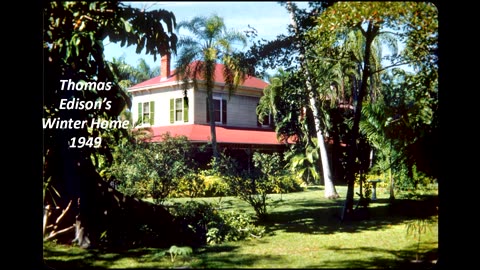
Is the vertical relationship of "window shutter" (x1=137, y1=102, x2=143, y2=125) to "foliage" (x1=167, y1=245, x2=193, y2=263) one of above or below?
above

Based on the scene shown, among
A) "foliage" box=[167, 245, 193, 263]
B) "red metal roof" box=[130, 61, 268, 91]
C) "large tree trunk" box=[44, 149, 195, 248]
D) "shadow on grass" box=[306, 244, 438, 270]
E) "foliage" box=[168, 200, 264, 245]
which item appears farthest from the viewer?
"large tree trunk" box=[44, 149, 195, 248]

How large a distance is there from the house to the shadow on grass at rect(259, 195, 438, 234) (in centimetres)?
85

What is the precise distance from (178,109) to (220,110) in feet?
1.60

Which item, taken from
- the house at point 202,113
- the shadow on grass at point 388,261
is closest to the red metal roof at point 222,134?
the house at point 202,113

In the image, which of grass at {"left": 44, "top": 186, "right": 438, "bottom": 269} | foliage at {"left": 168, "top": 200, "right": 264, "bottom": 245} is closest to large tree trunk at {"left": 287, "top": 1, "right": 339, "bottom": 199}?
grass at {"left": 44, "top": 186, "right": 438, "bottom": 269}

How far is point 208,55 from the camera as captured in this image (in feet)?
13.1

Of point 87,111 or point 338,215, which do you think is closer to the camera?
point 87,111

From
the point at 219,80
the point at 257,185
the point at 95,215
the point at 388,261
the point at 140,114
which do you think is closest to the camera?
the point at 388,261

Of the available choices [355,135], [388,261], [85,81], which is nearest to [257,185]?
[355,135]

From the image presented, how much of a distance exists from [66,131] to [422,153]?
13.4 feet

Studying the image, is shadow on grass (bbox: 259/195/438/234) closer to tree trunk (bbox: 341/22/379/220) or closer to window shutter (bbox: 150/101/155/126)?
tree trunk (bbox: 341/22/379/220)

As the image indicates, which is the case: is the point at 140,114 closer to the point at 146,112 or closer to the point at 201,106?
the point at 146,112

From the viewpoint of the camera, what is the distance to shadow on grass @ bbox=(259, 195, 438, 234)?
4.07 meters

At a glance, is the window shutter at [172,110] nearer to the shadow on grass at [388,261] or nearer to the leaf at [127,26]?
the leaf at [127,26]
